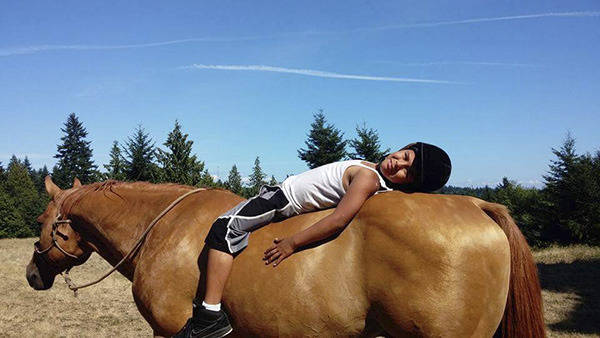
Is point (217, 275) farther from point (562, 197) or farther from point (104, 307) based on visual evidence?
point (562, 197)

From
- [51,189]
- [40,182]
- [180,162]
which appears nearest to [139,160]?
[180,162]

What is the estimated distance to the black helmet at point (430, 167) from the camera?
2578 mm

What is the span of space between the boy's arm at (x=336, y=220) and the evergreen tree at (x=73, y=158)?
3827 centimetres

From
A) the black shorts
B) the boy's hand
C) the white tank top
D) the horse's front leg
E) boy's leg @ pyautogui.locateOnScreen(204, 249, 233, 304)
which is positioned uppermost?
the white tank top

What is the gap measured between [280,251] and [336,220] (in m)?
0.45

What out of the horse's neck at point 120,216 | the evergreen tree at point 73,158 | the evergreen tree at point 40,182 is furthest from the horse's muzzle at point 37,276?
the evergreen tree at point 40,182

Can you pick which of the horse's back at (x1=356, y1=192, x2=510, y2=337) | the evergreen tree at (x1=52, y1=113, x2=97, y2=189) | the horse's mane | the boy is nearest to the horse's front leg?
the boy

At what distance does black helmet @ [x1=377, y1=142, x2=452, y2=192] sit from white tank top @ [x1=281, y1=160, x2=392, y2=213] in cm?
24

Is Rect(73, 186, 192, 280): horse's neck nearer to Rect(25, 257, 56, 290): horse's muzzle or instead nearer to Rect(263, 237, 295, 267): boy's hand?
Rect(25, 257, 56, 290): horse's muzzle

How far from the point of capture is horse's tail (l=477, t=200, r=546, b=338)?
8.34 feet

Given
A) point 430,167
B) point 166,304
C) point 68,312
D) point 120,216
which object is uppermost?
point 430,167

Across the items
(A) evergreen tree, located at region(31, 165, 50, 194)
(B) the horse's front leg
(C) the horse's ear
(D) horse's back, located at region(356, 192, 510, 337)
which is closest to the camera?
(D) horse's back, located at region(356, 192, 510, 337)

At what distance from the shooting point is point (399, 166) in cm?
267

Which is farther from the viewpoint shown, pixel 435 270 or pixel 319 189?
pixel 319 189
